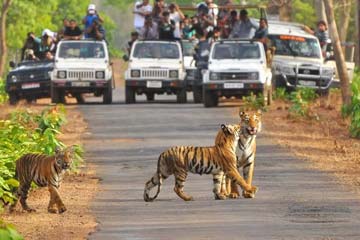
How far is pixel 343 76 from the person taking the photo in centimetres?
3541

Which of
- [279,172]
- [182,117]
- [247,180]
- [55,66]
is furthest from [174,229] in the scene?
[55,66]

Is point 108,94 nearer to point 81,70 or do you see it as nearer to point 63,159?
point 81,70

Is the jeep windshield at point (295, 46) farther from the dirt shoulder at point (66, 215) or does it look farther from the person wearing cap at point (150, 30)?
the dirt shoulder at point (66, 215)

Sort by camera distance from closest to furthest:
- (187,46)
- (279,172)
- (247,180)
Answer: (247,180) < (279,172) < (187,46)

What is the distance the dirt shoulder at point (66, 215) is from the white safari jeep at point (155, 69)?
18.6m

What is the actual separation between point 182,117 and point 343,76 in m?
4.01

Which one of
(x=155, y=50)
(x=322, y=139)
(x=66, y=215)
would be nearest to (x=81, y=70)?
(x=155, y=50)

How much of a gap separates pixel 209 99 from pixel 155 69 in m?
2.83

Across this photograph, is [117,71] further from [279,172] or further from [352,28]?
[279,172]

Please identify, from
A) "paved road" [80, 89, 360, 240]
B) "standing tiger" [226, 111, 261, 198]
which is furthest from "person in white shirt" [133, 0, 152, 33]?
"standing tiger" [226, 111, 261, 198]

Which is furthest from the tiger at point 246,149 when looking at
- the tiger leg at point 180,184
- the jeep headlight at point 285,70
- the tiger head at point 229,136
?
the jeep headlight at point 285,70

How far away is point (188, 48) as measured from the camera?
4466 cm

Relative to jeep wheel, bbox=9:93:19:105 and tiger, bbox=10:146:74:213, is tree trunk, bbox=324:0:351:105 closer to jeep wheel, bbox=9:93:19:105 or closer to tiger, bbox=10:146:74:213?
jeep wheel, bbox=9:93:19:105

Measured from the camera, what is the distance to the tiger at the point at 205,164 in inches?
699
